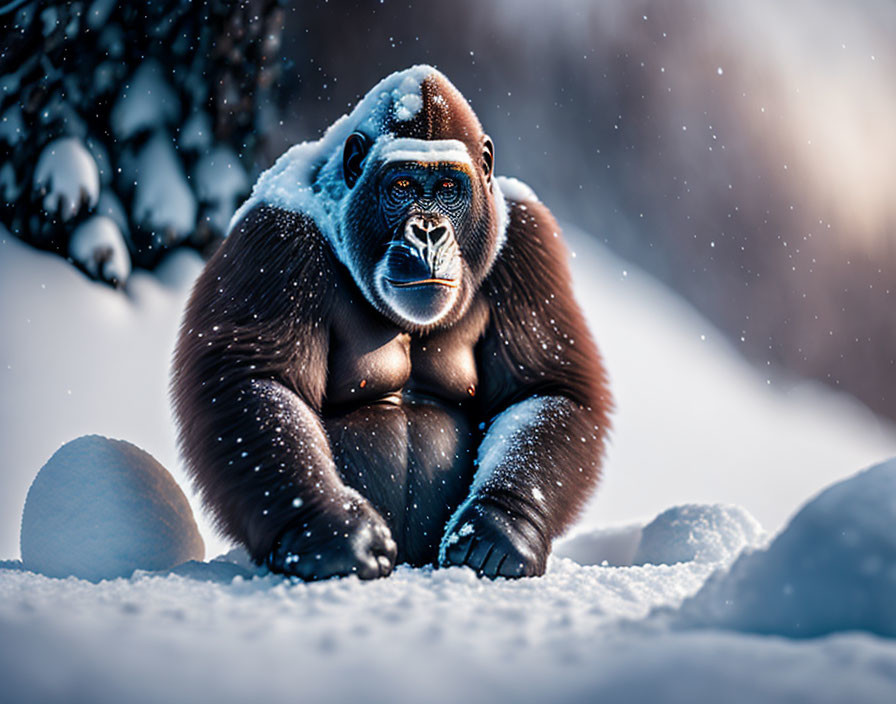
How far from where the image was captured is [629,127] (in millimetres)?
3615

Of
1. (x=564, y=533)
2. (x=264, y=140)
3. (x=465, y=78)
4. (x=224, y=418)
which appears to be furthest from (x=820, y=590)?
(x=264, y=140)

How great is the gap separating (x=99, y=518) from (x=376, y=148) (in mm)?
878

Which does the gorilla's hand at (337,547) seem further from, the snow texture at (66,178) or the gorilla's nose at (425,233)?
the snow texture at (66,178)

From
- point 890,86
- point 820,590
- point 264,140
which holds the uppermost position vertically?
point 890,86

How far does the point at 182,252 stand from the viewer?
351 cm

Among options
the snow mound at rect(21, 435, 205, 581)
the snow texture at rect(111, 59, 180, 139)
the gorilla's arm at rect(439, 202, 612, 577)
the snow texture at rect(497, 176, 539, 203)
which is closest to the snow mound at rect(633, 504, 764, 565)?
the gorilla's arm at rect(439, 202, 612, 577)

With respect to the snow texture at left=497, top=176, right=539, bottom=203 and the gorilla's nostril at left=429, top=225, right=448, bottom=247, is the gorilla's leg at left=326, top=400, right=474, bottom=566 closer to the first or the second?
the gorilla's nostril at left=429, top=225, right=448, bottom=247

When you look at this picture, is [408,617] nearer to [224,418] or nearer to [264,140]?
[224,418]

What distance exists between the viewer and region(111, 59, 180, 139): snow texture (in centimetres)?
322

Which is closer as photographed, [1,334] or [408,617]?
[408,617]

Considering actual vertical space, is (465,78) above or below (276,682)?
above

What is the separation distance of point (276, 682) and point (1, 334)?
2.28 m

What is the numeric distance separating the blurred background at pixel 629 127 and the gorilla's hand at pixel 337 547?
7.36 ft

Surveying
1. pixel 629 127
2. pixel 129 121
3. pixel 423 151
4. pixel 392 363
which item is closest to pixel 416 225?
pixel 423 151
